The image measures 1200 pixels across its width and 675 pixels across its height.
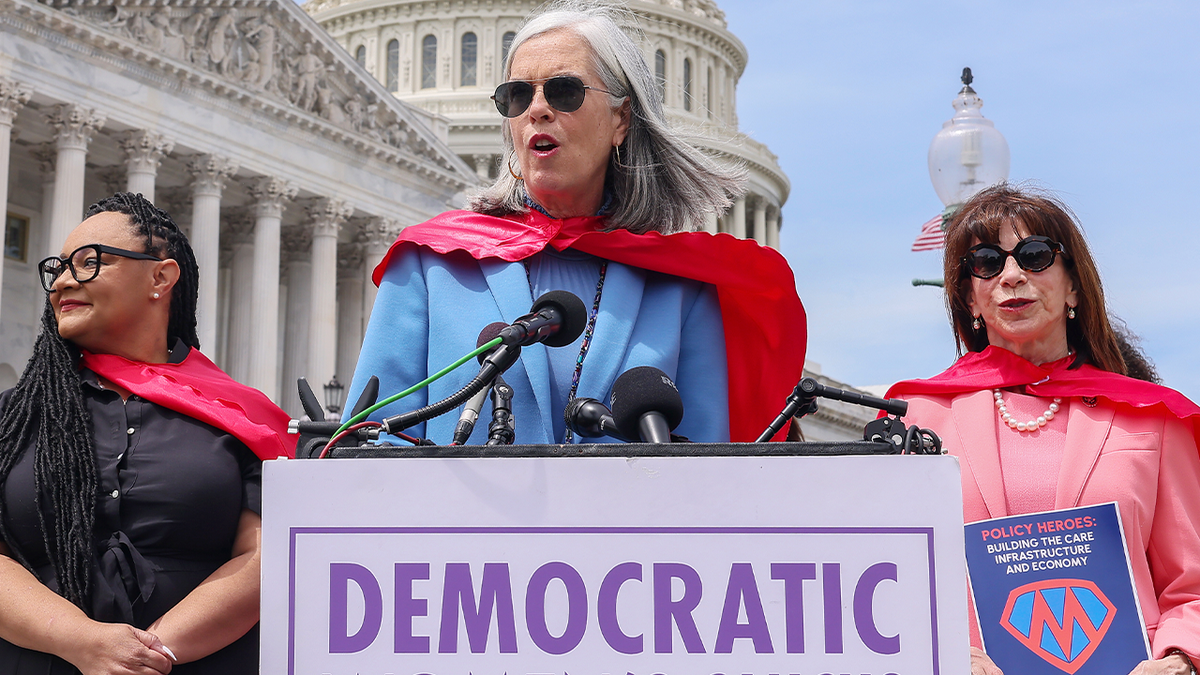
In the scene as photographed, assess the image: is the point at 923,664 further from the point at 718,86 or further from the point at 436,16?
the point at 718,86

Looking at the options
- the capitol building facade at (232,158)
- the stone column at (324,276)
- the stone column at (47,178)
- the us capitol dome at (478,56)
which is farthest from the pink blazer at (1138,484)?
the us capitol dome at (478,56)

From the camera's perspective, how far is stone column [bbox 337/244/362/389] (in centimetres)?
3788

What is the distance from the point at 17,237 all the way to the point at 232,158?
5.25m

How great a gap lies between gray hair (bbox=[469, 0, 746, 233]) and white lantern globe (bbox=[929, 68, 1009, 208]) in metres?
5.24

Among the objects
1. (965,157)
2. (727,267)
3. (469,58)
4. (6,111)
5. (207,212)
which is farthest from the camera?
(469,58)

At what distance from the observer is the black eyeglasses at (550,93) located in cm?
309

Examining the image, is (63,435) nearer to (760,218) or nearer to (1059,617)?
(1059,617)

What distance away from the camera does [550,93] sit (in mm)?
3090

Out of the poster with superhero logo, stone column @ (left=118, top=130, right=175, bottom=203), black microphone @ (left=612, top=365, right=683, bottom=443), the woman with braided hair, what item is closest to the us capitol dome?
stone column @ (left=118, top=130, right=175, bottom=203)

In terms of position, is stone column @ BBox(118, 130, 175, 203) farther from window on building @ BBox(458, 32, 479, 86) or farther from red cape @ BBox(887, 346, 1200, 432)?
window on building @ BBox(458, 32, 479, 86)

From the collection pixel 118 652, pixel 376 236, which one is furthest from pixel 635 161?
pixel 376 236

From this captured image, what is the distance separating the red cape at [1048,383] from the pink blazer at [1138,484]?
0.12 ft

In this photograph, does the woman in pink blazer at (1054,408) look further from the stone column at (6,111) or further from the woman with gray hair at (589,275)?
the stone column at (6,111)

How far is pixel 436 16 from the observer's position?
62.1m
